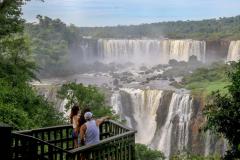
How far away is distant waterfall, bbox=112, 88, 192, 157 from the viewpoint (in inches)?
1378

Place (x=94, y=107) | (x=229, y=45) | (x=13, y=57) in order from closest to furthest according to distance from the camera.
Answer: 1. (x=13, y=57)
2. (x=94, y=107)
3. (x=229, y=45)

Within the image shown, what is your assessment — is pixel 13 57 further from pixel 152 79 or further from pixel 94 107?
pixel 152 79

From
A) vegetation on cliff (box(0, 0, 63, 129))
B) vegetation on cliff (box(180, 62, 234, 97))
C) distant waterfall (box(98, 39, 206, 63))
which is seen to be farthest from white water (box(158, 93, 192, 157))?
distant waterfall (box(98, 39, 206, 63))

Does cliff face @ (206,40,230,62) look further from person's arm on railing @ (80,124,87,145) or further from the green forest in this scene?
person's arm on railing @ (80,124,87,145)

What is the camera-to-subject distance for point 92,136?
22.5 ft

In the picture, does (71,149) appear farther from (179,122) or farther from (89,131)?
(179,122)

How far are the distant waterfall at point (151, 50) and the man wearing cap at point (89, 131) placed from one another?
53.8 m

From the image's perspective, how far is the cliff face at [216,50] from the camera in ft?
197

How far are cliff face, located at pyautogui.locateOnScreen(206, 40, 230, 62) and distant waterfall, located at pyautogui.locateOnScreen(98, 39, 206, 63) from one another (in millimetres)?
761

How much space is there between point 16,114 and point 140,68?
48.7 m

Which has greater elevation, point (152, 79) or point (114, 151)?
point (114, 151)

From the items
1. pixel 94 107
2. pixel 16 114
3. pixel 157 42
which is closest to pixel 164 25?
pixel 157 42

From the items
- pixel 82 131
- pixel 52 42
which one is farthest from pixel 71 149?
pixel 52 42

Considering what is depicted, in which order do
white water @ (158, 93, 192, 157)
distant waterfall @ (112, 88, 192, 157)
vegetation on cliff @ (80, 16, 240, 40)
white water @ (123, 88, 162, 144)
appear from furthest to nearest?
vegetation on cliff @ (80, 16, 240, 40)
white water @ (123, 88, 162, 144)
distant waterfall @ (112, 88, 192, 157)
white water @ (158, 93, 192, 157)
